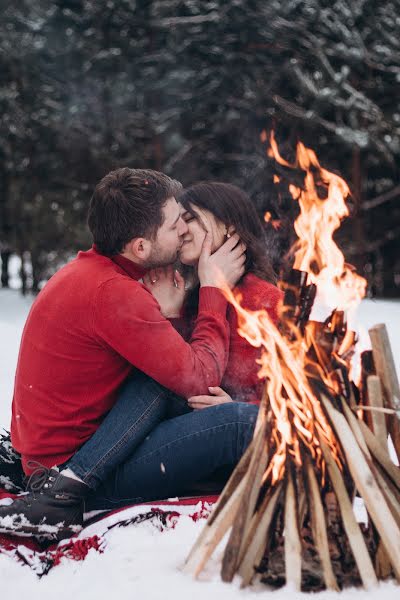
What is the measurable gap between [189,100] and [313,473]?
12503 millimetres

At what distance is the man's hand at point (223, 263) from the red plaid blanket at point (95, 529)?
991 mm

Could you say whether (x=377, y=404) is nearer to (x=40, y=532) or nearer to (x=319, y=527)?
(x=319, y=527)

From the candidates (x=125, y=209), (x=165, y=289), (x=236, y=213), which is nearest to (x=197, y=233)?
(x=236, y=213)

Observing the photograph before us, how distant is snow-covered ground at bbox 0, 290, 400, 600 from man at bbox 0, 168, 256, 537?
27cm

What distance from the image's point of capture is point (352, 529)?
218cm

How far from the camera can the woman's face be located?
141 inches

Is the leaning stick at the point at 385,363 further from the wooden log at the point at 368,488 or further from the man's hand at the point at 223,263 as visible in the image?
the man's hand at the point at 223,263

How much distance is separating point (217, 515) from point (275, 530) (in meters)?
0.19

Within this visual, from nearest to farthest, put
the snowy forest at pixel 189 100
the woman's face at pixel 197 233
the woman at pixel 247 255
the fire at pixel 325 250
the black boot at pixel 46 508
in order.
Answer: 1. the fire at pixel 325 250
2. the black boot at pixel 46 508
3. the woman at pixel 247 255
4. the woman's face at pixel 197 233
5. the snowy forest at pixel 189 100

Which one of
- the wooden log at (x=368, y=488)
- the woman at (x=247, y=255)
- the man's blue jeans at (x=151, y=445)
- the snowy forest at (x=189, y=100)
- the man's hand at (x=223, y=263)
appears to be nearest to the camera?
the wooden log at (x=368, y=488)

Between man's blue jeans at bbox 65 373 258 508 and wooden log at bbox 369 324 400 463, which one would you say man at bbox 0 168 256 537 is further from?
wooden log at bbox 369 324 400 463

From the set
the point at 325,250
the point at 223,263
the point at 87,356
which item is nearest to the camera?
the point at 325,250

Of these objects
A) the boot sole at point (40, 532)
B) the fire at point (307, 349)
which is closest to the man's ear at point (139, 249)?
the fire at point (307, 349)

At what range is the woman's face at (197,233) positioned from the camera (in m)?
3.58
